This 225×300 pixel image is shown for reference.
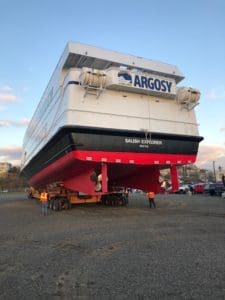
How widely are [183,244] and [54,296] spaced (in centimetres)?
345

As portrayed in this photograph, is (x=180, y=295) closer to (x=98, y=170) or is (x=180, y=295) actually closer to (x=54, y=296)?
(x=54, y=296)

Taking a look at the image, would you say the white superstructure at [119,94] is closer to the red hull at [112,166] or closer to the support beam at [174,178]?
the red hull at [112,166]

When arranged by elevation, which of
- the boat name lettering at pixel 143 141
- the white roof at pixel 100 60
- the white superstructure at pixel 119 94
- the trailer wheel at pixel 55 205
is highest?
the white roof at pixel 100 60

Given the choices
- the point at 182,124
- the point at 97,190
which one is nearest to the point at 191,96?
the point at 182,124

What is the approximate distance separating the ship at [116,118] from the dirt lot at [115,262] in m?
3.24

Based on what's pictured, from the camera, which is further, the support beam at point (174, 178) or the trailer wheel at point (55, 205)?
the trailer wheel at point (55, 205)

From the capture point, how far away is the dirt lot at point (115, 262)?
427cm

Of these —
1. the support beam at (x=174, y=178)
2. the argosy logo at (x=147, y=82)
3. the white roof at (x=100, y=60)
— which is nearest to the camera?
the argosy logo at (x=147, y=82)

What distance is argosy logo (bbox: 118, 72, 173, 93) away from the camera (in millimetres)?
12250

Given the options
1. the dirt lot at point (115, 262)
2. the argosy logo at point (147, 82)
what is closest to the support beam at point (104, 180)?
the dirt lot at point (115, 262)

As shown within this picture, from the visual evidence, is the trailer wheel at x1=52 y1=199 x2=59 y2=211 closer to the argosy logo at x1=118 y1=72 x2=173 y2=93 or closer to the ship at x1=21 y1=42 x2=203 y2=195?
the ship at x1=21 y1=42 x2=203 y2=195

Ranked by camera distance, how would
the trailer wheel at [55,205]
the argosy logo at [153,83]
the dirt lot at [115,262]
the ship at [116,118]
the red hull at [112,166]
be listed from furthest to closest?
the trailer wheel at [55,205] < the argosy logo at [153,83] < the red hull at [112,166] < the ship at [116,118] < the dirt lot at [115,262]

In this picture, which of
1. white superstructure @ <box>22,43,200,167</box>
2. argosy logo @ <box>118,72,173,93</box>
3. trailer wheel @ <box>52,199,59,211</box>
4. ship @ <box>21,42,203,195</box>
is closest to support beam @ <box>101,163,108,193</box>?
ship @ <box>21,42,203,195</box>

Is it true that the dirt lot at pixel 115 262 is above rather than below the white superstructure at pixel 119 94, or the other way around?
below
